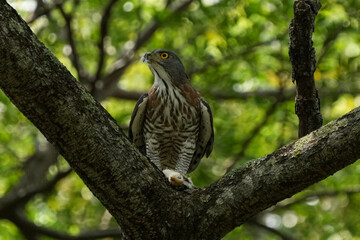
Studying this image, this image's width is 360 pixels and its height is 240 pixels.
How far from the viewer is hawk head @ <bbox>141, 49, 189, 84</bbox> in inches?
237

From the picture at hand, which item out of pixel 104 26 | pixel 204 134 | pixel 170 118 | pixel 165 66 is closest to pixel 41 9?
pixel 104 26

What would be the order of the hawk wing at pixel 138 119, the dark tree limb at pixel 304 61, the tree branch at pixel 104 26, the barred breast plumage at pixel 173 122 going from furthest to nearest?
1. the tree branch at pixel 104 26
2. the hawk wing at pixel 138 119
3. the barred breast plumage at pixel 173 122
4. the dark tree limb at pixel 304 61

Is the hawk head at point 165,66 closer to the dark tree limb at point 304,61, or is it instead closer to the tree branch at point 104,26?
the tree branch at point 104,26

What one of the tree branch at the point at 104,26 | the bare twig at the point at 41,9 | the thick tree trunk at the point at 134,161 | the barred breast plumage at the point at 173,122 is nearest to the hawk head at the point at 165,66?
the barred breast plumage at the point at 173,122

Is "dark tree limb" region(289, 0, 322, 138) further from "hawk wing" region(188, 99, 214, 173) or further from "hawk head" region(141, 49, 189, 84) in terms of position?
"hawk head" region(141, 49, 189, 84)

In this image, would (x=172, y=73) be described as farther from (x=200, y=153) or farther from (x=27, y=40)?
(x=27, y=40)

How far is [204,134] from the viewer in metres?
6.05

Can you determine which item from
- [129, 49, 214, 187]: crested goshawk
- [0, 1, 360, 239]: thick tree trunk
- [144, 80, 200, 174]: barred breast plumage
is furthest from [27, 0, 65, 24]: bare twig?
[0, 1, 360, 239]: thick tree trunk

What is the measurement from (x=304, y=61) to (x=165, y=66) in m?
2.66

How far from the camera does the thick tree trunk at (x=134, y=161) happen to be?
2.99 metres

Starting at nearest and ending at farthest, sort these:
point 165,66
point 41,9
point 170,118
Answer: point 170,118
point 165,66
point 41,9

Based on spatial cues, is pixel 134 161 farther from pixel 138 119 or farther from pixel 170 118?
pixel 138 119

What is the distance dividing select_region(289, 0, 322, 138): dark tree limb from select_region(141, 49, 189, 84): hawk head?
7.74 feet

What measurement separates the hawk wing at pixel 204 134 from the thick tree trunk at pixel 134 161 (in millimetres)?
2068
